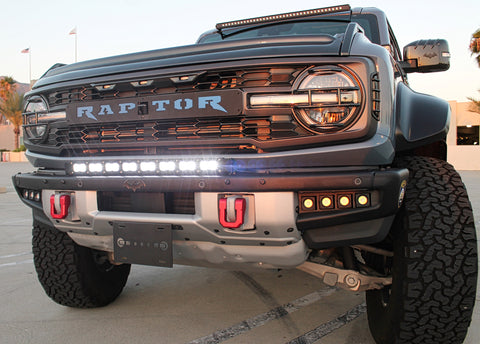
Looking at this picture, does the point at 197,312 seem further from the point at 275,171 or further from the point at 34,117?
the point at 34,117

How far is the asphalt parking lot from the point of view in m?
2.41

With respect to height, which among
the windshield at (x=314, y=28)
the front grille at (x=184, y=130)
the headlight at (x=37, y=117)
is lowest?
the front grille at (x=184, y=130)

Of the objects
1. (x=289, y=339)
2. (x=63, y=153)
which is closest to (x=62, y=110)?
(x=63, y=153)

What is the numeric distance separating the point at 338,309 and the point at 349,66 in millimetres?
1708

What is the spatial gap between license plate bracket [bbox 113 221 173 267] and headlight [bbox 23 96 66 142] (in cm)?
74

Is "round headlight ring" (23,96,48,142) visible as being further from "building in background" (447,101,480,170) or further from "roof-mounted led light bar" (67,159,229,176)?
"building in background" (447,101,480,170)

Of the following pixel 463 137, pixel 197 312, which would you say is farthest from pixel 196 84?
pixel 463 137

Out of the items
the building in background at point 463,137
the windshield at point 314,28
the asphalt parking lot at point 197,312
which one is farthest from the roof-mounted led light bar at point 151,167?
the building in background at point 463,137

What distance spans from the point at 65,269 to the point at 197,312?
889 millimetres

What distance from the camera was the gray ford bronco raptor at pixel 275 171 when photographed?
5.79 ft

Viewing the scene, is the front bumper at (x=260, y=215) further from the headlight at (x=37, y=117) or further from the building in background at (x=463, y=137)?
the building in background at (x=463, y=137)

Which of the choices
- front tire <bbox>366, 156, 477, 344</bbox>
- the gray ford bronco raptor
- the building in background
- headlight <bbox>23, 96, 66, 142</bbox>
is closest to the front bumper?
the gray ford bronco raptor

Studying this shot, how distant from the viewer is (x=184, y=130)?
6.48 ft

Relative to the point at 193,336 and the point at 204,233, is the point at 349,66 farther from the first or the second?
the point at 193,336
